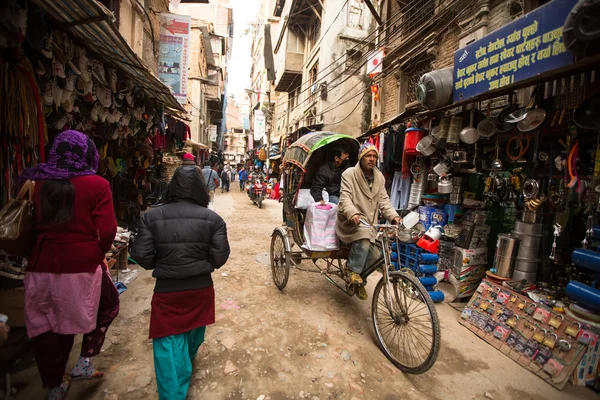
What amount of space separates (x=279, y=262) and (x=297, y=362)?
2106 millimetres

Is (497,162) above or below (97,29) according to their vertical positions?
below

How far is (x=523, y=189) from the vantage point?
13.3 ft

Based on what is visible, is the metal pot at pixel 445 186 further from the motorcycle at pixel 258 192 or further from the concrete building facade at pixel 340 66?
the motorcycle at pixel 258 192

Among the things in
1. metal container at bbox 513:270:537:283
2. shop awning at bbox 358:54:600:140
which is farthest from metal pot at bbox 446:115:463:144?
metal container at bbox 513:270:537:283

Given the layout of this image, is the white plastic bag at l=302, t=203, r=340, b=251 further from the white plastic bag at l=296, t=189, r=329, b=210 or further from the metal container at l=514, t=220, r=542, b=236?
the metal container at l=514, t=220, r=542, b=236

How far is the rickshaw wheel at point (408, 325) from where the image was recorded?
2.78 m

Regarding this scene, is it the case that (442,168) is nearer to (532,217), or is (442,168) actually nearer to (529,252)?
(532,217)

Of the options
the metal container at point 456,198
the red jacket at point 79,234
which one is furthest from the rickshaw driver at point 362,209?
the red jacket at point 79,234

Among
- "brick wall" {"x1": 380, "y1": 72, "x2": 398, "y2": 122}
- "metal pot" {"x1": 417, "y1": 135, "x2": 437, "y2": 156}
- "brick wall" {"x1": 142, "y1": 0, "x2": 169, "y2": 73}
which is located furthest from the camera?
"brick wall" {"x1": 380, "y1": 72, "x2": 398, "y2": 122}

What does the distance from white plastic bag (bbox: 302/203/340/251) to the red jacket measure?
245 cm

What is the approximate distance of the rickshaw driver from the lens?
3602 millimetres

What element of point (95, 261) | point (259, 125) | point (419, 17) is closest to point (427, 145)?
point (419, 17)

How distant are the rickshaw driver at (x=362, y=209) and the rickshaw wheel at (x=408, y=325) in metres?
0.37

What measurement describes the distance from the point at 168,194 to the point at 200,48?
69.4 ft
